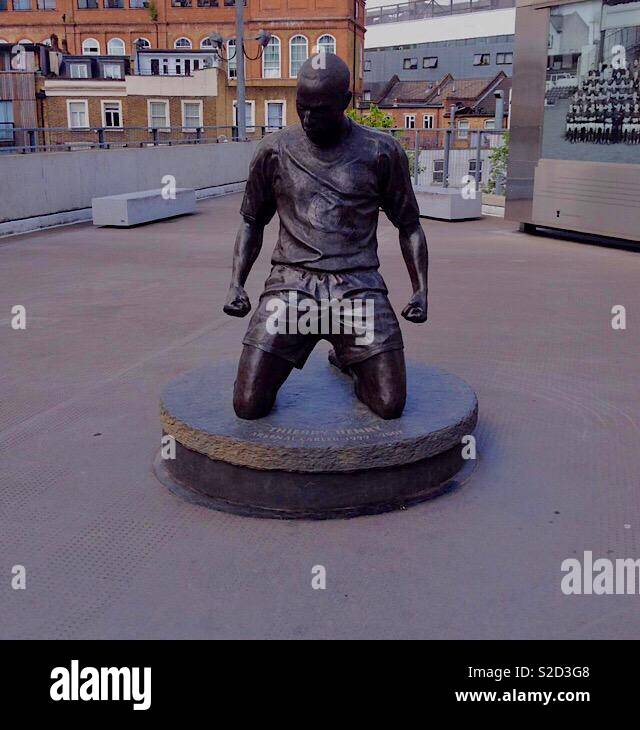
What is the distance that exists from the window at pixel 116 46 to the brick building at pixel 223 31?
62 mm

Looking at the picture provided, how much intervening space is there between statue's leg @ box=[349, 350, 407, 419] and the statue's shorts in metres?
0.04

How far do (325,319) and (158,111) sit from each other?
44644 millimetres

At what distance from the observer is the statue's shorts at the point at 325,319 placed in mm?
4215

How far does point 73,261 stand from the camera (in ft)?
37.3

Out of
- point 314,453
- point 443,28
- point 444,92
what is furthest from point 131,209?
point 443,28

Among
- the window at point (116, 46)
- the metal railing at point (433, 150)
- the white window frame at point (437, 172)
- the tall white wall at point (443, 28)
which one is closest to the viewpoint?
the metal railing at point (433, 150)

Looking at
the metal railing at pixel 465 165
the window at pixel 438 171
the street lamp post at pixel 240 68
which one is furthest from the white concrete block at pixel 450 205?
the street lamp post at pixel 240 68

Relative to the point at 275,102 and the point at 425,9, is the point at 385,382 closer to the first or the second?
the point at 275,102

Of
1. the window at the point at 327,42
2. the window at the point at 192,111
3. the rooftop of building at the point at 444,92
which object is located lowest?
the window at the point at 192,111

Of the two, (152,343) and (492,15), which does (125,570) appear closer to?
(152,343)

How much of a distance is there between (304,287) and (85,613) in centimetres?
190

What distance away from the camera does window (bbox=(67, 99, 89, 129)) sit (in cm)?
4562

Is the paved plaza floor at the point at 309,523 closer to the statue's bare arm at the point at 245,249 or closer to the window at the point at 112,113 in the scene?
the statue's bare arm at the point at 245,249

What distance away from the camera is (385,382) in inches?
166
